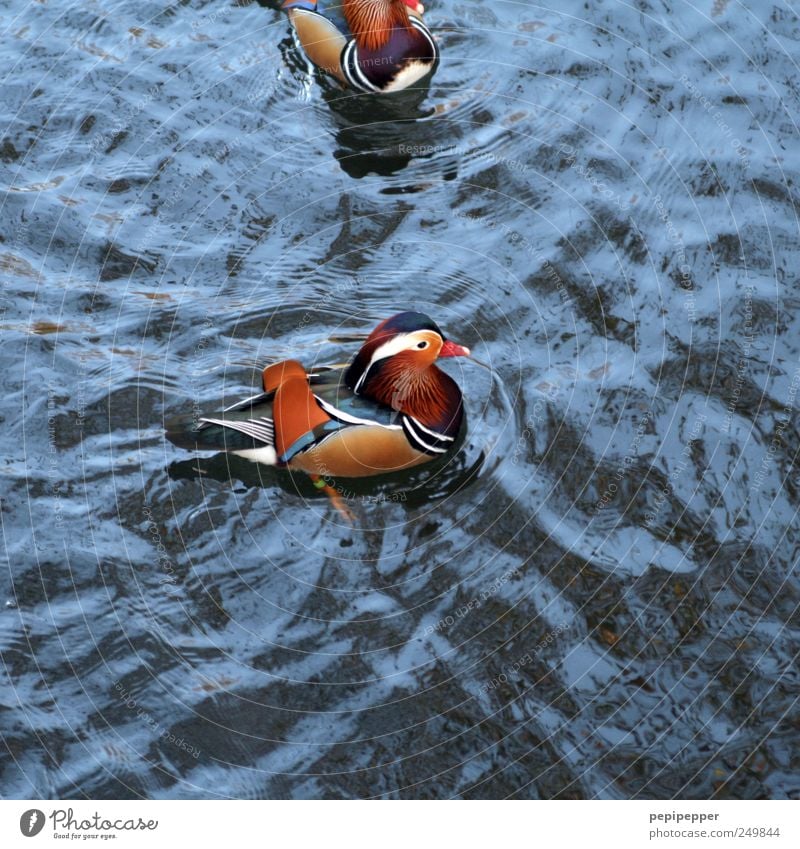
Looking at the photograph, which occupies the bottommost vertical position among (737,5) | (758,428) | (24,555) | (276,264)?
(24,555)

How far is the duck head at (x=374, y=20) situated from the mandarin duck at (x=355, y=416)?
461 cm

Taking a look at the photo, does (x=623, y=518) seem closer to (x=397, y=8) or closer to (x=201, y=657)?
(x=201, y=657)

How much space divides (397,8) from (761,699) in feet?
25.6

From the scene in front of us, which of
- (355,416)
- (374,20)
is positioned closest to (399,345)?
(355,416)

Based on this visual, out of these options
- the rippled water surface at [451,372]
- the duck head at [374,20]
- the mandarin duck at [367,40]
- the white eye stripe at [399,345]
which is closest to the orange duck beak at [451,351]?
the white eye stripe at [399,345]

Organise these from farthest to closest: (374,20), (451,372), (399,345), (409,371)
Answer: (374,20) → (451,372) → (409,371) → (399,345)

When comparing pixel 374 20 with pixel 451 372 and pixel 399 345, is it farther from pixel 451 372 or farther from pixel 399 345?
pixel 399 345

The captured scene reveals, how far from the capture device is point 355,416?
8.11m

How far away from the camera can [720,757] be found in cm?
666
